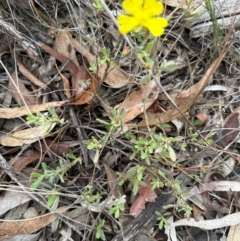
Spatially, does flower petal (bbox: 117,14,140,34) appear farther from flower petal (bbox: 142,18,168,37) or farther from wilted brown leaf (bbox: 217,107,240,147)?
wilted brown leaf (bbox: 217,107,240,147)

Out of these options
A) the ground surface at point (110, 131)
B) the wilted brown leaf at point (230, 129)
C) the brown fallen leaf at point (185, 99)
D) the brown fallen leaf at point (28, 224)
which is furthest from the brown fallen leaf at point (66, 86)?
the wilted brown leaf at point (230, 129)

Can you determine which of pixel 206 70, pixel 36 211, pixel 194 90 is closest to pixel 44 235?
pixel 36 211

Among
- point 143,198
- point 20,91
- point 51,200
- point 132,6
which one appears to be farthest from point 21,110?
point 132,6

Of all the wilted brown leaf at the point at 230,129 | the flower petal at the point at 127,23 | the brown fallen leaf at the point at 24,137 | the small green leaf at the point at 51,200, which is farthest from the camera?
the wilted brown leaf at the point at 230,129

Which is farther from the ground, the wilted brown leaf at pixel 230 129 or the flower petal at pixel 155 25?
the flower petal at pixel 155 25

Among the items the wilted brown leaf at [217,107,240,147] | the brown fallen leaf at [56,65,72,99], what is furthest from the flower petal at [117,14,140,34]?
the wilted brown leaf at [217,107,240,147]

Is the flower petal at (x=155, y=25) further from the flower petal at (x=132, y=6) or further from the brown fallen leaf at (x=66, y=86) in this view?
the brown fallen leaf at (x=66, y=86)

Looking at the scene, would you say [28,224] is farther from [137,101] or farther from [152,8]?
[152,8]

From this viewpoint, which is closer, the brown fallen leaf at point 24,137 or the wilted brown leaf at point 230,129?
the brown fallen leaf at point 24,137
